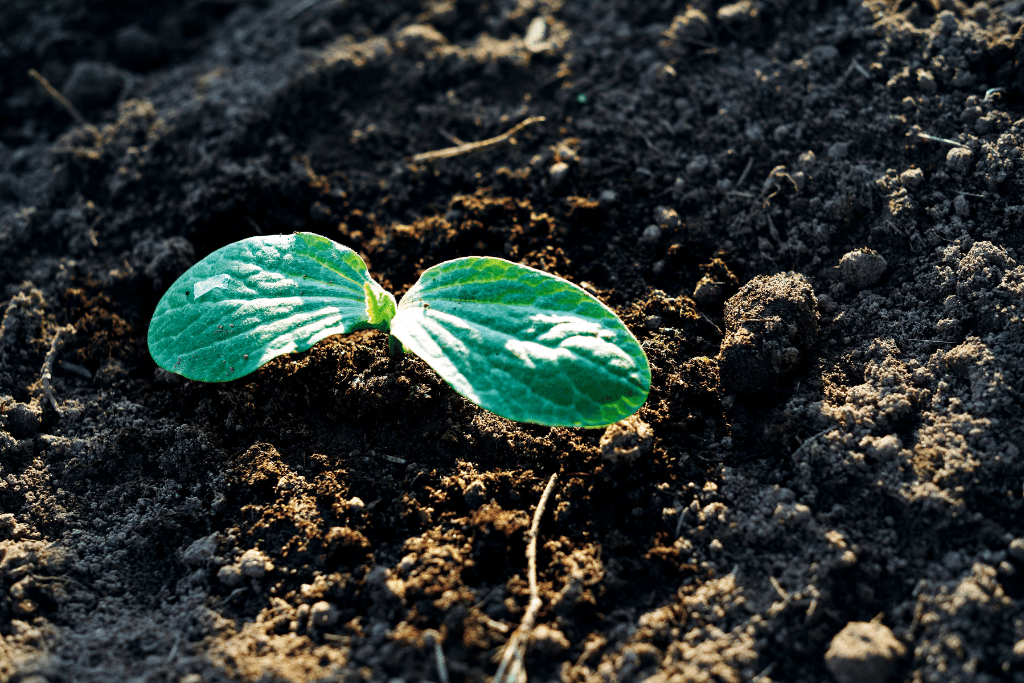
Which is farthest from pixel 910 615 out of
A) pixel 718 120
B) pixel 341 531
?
pixel 718 120

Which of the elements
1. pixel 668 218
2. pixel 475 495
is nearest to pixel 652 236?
pixel 668 218

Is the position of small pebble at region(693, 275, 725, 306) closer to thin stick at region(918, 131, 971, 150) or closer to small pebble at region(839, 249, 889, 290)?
small pebble at region(839, 249, 889, 290)

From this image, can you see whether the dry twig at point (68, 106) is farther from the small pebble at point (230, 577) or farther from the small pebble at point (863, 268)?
the small pebble at point (863, 268)

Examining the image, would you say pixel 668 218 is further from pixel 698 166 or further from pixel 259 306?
pixel 259 306

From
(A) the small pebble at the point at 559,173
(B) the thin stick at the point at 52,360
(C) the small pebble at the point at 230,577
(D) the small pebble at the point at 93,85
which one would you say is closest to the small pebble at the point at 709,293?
(A) the small pebble at the point at 559,173

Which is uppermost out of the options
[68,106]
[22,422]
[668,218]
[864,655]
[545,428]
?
[68,106]

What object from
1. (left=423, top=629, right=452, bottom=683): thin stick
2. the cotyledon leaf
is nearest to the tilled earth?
(left=423, top=629, right=452, bottom=683): thin stick
